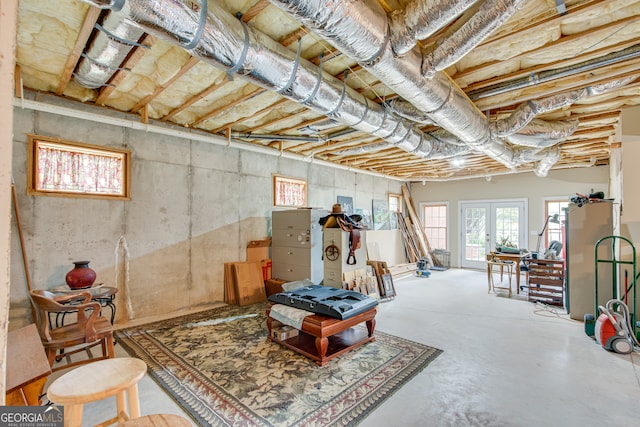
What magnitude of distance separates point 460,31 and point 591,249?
4109 millimetres

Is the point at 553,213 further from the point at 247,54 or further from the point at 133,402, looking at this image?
the point at 133,402

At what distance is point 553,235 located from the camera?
708cm

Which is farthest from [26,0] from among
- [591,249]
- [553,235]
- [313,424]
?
[553,235]

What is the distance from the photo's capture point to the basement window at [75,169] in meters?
3.37

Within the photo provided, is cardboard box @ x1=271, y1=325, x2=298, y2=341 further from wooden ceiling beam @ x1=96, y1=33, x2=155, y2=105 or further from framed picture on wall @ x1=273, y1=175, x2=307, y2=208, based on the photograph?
wooden ceiling beam @ x1=96, y1=33, x2=155, y2=105

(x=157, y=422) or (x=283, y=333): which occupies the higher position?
(x=157, y=422)

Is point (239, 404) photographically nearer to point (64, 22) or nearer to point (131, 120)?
point (64, 22)

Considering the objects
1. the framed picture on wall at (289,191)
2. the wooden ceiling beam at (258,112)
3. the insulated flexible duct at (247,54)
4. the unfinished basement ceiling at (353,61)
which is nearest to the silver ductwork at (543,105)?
the unfinished basement ceiling at (353,61)

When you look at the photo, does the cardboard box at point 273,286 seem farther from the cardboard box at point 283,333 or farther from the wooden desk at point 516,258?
the wooden desk at point 516,258

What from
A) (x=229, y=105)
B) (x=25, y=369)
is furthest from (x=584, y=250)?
(x=25, y=369)

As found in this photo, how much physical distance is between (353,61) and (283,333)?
2960mm

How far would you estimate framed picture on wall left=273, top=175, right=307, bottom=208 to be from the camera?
584 centimetres

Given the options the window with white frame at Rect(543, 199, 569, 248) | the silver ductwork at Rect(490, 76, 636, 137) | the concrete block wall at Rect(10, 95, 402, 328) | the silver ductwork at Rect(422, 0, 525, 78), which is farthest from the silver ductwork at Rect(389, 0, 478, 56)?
the window with white frame at Rect(543, 199, 569, 248)

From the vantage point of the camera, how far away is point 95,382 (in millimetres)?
1344
